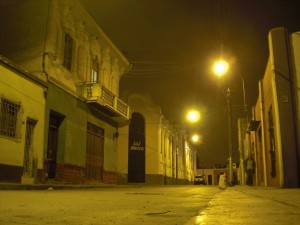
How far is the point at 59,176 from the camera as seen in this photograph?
17859 mm

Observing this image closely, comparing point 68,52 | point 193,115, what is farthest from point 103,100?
point 193,115

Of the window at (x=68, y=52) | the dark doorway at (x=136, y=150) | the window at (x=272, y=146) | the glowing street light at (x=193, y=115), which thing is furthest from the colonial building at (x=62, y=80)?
the dark doorway at (x=136, y=150)

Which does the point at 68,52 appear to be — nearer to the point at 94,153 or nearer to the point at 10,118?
the point at 94,153

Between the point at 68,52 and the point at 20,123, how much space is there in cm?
649

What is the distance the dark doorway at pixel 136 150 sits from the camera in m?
37.3

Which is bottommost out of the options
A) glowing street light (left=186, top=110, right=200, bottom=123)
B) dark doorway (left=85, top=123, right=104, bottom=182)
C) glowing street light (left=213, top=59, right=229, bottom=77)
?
dark doorway (left=85, top=123, right=104, bottom=182)

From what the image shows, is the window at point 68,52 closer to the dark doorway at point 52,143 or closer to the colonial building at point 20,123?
the dark doorway at point 52,143

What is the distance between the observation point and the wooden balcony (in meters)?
20.9

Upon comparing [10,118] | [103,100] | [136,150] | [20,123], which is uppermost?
[103,100]

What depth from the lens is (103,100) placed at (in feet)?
71.0

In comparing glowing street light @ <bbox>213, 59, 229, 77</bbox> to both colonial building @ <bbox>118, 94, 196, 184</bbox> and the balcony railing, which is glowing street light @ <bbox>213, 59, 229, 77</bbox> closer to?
the balcony railing

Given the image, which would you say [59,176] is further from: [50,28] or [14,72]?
[50,28]

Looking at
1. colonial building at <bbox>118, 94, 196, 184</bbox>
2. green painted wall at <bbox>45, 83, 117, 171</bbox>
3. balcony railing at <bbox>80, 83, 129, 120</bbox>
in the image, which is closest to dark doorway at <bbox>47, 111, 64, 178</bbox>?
green painted wall at <bbox>45, 83, 117, 171</bbox>

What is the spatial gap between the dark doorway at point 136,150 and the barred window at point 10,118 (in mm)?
23068
